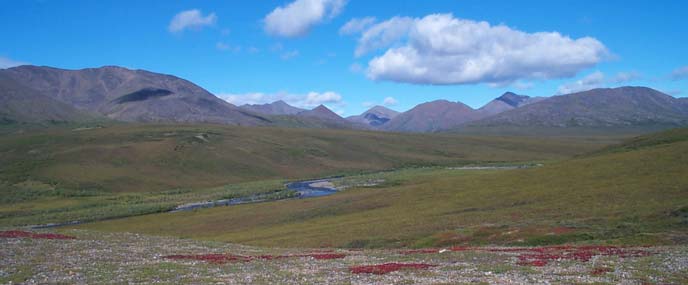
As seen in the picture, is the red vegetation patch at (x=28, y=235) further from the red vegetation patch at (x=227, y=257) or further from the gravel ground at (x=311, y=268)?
the red vegetation patch at (x=227, y=257)

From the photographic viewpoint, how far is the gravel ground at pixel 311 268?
87.2ft

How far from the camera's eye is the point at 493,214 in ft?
209

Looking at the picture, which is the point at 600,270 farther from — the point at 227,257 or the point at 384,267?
the point at 227,257

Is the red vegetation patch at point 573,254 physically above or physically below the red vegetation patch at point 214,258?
above

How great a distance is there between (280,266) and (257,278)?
18.7ft

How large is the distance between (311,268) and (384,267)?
15.2 feet

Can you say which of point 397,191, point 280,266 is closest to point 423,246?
point 280,266

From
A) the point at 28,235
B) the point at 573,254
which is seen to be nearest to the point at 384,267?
the point at 573,254

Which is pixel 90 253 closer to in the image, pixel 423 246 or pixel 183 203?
pixel 423 246

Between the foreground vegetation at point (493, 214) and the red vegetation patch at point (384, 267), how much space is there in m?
17.7

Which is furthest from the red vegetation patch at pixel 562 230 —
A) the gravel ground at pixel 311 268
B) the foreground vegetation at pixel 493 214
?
the gravel ground at pixel 311 268

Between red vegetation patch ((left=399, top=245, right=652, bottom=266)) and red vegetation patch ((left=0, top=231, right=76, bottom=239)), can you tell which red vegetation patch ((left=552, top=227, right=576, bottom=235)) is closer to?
red vegetation patch ((left=399, top=245, right=652, bottom=266))

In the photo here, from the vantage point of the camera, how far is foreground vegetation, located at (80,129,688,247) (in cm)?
4997

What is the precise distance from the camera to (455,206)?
73.9 meters
